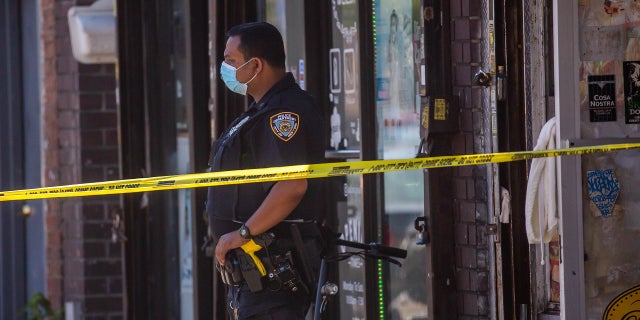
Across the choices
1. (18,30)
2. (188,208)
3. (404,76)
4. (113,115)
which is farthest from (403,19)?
(18,30)

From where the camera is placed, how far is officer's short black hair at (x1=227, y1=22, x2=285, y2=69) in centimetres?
566

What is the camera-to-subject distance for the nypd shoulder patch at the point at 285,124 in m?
5.38

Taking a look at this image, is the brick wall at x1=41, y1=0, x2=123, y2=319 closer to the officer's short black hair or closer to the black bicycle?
the officer's short black hair

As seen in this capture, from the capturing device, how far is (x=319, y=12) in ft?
25.3

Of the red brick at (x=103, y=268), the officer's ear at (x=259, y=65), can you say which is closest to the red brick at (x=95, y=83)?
the red brick at (x=103, y=268)

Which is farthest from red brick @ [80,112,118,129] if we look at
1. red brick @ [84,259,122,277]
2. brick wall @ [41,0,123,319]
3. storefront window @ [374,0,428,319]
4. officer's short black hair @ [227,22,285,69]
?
officer's short black hair @ [227,22,285,69]

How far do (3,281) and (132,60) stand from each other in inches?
115

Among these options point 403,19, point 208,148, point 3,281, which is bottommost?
point 3,281

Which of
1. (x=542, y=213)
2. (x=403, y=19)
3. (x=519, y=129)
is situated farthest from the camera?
(x=403, y=19)

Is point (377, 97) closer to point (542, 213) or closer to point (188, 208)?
point (542, 213)

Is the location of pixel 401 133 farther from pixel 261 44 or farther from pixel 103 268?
pixel 103 268

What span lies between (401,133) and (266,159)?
1.86m

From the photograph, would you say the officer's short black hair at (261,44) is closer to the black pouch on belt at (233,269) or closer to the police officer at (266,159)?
the police officer at (266,159)

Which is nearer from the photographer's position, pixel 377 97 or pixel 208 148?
pixel 377 97
